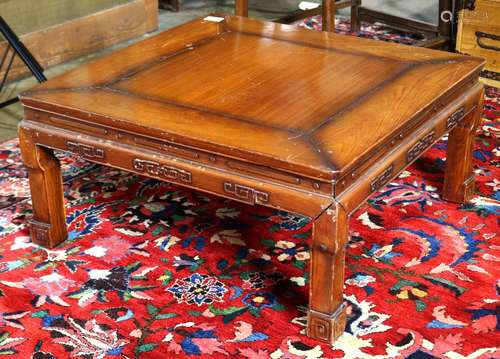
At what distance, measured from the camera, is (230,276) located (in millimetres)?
2689

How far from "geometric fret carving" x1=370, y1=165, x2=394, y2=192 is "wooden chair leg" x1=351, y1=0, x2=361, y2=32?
2.62 meters

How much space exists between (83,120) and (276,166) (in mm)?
640

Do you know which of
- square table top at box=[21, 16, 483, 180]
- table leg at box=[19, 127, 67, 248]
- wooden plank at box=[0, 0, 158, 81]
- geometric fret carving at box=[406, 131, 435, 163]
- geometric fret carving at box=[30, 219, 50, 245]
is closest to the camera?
square table top at box=[21, 16, 483, 180]

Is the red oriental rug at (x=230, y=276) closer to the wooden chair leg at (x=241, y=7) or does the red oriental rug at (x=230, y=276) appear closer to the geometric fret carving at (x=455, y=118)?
the geometric fret carving at (x=455, y=118)

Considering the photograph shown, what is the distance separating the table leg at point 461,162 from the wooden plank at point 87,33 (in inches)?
90.3

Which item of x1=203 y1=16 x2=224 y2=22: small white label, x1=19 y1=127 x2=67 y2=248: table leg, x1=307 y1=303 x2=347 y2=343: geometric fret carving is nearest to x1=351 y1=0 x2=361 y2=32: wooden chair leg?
x1=203 y1=16 x2=224 y2=22: small white label

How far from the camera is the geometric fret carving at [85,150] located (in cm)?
260

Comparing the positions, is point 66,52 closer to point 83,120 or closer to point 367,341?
point 83,120

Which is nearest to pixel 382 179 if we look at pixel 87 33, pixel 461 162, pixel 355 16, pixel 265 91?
pixel 265 91

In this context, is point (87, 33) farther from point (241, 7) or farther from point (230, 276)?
point (230, 276)

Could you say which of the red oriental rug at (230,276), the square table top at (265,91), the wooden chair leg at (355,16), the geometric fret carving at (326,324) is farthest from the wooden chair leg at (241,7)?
the geometric fret carving at (326,324)

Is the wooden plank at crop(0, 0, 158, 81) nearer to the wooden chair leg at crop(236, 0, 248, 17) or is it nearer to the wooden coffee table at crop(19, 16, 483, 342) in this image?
the wooden chair leg at crop(236, 0, 248, 17)

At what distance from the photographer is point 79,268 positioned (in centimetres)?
275

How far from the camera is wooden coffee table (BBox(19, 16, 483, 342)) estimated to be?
2.29 m
